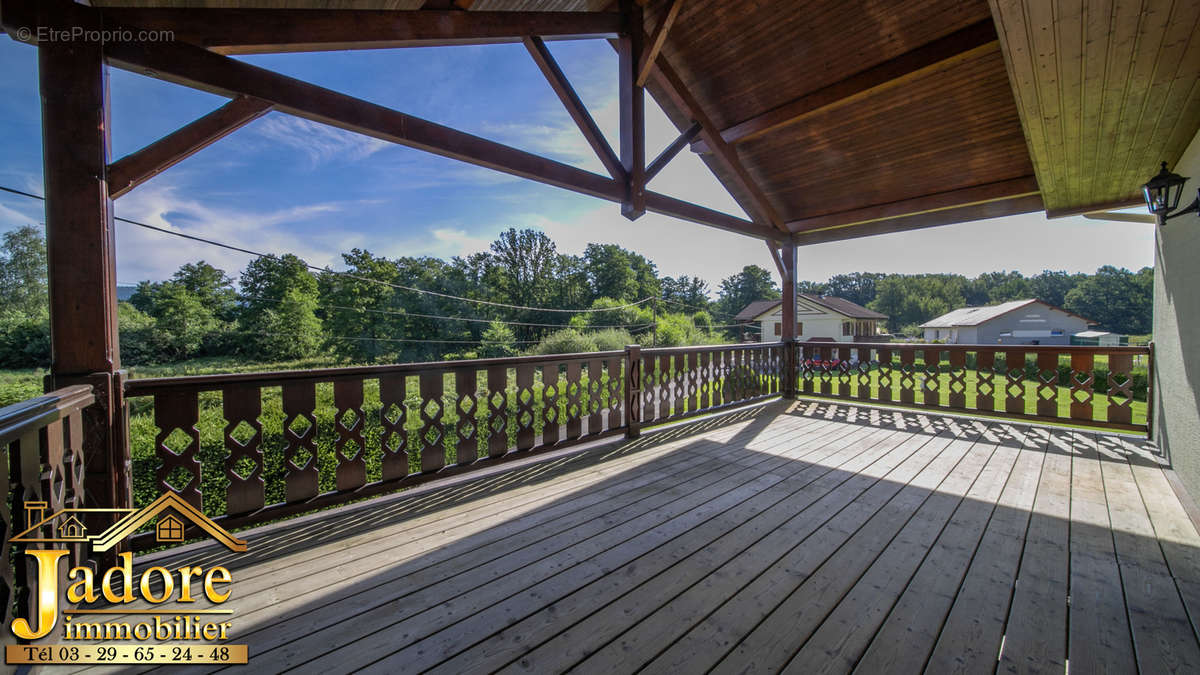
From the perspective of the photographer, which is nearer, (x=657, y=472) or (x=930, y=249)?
(x=657, y=472)

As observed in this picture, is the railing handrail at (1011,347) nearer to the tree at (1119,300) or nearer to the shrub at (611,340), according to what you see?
the shrub at (611,340)

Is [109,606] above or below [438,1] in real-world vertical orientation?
below

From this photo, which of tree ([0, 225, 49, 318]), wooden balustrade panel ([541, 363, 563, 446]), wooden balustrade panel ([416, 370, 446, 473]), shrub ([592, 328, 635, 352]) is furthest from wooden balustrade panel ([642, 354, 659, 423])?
tree ([0, 225, 49, 318])

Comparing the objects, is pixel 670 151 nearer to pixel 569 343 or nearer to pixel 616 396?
pixel 616 396

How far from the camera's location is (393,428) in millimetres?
2602

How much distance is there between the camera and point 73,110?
1.70 metres

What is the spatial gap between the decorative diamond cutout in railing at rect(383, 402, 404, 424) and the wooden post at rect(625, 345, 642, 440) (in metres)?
1.96

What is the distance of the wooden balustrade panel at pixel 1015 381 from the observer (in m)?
A: 4.39

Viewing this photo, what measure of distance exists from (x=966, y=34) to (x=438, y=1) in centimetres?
391

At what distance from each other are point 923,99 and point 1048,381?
299cm

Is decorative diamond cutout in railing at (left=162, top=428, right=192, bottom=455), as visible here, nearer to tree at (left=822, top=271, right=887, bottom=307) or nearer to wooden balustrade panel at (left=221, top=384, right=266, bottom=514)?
wooden balustrade panel at (left=221, top=384, right=266, bottom=514)

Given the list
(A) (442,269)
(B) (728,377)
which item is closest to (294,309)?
(A) (442,269)

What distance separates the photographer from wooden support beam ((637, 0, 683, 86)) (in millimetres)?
3442

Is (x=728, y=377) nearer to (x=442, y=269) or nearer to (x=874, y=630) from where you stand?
(x=874, y=630)
